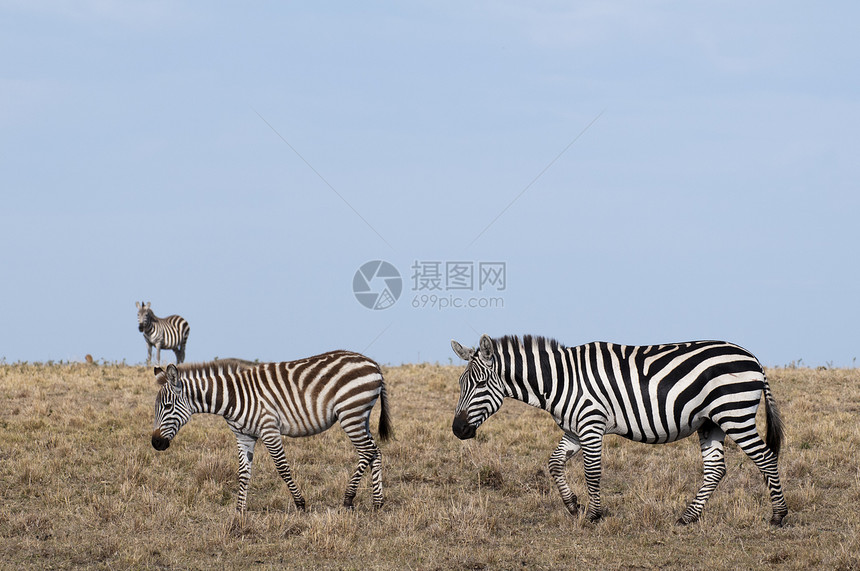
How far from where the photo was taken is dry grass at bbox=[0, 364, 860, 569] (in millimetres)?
9305

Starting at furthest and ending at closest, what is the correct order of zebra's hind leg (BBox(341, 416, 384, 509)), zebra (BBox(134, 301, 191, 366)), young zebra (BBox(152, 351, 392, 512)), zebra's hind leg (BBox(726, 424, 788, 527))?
zebra (BBox(134, 301, 191, 366)) < zebra's hind leg (BBox(341, 416, 384, 509)) < young zebra (BBox(152, 351, 392, 512)) < zebra's hind leg (BBox(726, 424, 788, 527))

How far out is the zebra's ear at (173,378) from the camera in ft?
35.7

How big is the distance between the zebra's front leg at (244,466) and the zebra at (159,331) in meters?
19.8

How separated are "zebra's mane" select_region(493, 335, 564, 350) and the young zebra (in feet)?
6.77

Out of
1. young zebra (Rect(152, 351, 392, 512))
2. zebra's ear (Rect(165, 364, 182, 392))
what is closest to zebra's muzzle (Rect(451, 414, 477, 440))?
young zebra (Rect(152, 351, 392, 512))

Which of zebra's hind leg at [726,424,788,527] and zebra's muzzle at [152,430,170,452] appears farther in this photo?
zebra's muzzle at [152,430,170,452]

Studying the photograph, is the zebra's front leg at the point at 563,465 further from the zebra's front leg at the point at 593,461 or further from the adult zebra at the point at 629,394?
the zebra's front leg at the point at 593,461

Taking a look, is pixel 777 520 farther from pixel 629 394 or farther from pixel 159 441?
pixel 159 441

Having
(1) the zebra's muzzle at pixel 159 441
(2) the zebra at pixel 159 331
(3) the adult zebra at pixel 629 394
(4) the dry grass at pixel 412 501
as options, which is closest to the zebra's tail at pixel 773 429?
(3) the adult zebra at pixel 629 394

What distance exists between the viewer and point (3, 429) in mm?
16922

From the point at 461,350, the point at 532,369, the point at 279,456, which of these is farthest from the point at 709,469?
the point at 279,456

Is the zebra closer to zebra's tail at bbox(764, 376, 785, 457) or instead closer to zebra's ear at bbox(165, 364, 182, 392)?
zebra's ear at bbox(165, 364, 182, 392)

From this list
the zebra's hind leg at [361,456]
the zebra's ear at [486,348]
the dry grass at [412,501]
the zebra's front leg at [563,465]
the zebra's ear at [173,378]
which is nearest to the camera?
the dry grass at [412,501]

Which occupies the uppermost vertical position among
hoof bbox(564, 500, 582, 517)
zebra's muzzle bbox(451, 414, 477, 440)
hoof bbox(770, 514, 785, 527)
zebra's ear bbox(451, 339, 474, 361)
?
zebra's ear bbox(451, 339, 474, 361)
